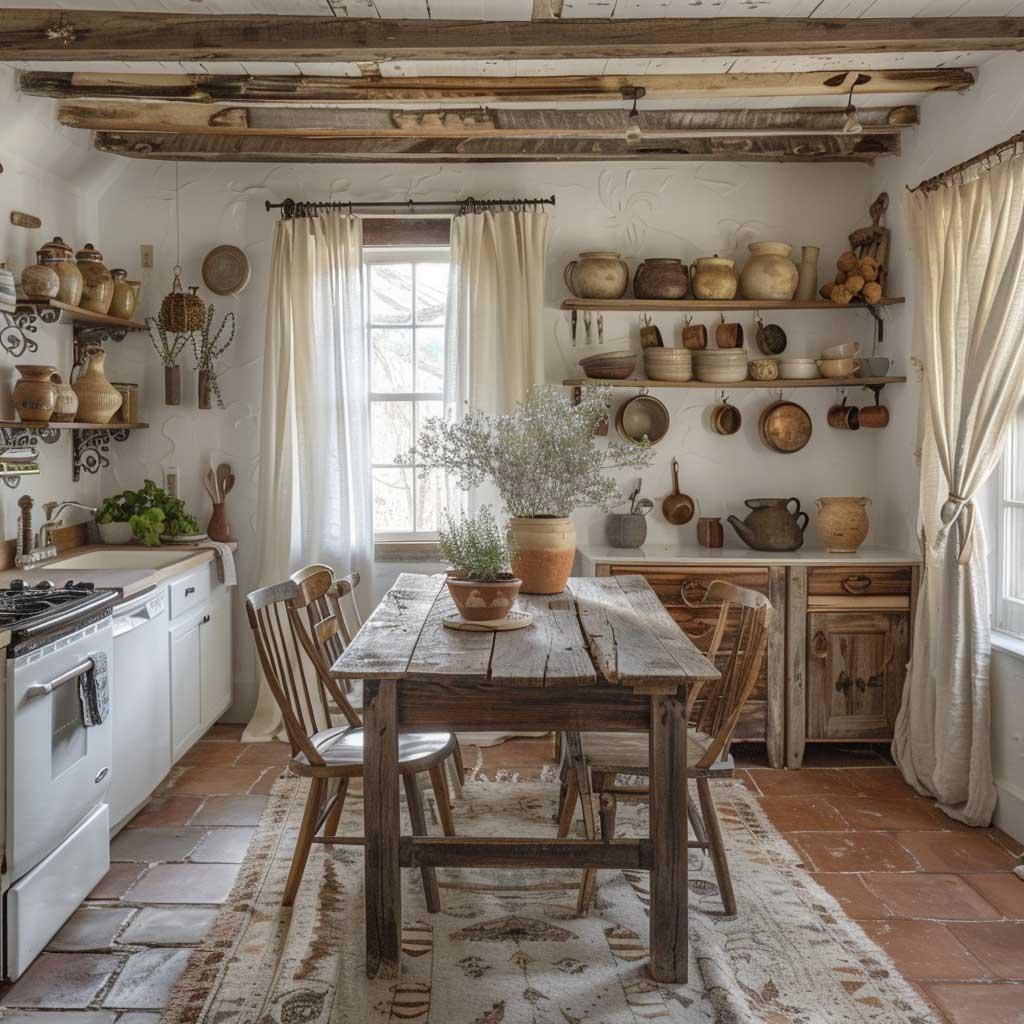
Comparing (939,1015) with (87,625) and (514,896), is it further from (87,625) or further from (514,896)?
(87,625)

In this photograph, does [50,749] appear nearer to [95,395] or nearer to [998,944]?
[95,395]

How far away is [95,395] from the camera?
13.9 ft

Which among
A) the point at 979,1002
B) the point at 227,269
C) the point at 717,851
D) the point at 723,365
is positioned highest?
the point at 227,269

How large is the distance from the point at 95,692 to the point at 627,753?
159cm

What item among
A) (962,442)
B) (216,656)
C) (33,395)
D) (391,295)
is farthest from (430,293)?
(962,442)

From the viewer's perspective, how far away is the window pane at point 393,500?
490 cm

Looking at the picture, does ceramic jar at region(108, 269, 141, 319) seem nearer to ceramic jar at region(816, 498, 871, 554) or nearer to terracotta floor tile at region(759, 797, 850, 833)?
ceramic jar at region(816, 498, 871, 554)

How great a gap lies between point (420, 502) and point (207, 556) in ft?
3.48

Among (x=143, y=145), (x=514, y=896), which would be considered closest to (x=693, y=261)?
(x=143, y=145)

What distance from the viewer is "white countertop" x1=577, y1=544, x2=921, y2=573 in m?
4.22

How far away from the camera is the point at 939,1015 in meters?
2.38

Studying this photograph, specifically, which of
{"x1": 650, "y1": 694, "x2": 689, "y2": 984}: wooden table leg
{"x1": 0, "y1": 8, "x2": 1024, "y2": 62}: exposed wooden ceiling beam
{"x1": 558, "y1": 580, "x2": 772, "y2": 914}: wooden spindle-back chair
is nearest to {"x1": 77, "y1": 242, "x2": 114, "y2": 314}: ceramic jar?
{"x1": 0, "y1": 8, "x2": 1024, "y2": 62}: exposed wooden ceiling beam

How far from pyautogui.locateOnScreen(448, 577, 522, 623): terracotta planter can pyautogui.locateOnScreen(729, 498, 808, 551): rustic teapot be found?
2049 millimetres

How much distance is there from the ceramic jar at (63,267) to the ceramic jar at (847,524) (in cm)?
337
